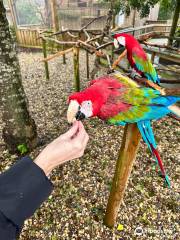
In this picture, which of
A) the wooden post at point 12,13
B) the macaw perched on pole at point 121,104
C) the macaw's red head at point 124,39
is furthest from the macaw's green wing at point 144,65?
the wooden post at point 12,13

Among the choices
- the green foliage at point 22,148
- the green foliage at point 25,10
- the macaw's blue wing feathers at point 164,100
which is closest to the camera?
the macaw's blue wing feathers at point 164,100

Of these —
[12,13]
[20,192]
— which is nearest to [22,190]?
[20,192]

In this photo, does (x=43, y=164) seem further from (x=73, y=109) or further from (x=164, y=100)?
(x=164, y=100)

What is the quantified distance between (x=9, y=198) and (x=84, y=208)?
4.29 feet

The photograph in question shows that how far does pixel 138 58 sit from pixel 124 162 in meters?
0.96

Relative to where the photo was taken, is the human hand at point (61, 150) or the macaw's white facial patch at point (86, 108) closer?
the human hand at point (61, 150)

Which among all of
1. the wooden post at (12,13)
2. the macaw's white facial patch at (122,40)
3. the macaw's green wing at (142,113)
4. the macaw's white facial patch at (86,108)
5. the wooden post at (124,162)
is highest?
the wooden post at (12,13)

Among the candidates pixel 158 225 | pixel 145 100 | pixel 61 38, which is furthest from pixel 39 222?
pixel 61 38

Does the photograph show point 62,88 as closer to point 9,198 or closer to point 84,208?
point 84,208

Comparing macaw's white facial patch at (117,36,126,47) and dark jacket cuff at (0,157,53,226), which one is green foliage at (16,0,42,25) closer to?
macaw's white facial patch at (117,36,126,47)

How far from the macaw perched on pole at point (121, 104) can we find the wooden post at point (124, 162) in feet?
0.14

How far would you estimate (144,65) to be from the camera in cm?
163

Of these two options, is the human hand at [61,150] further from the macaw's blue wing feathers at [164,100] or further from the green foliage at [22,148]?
the green foliage at [22,148]

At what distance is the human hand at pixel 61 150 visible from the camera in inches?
22.4
